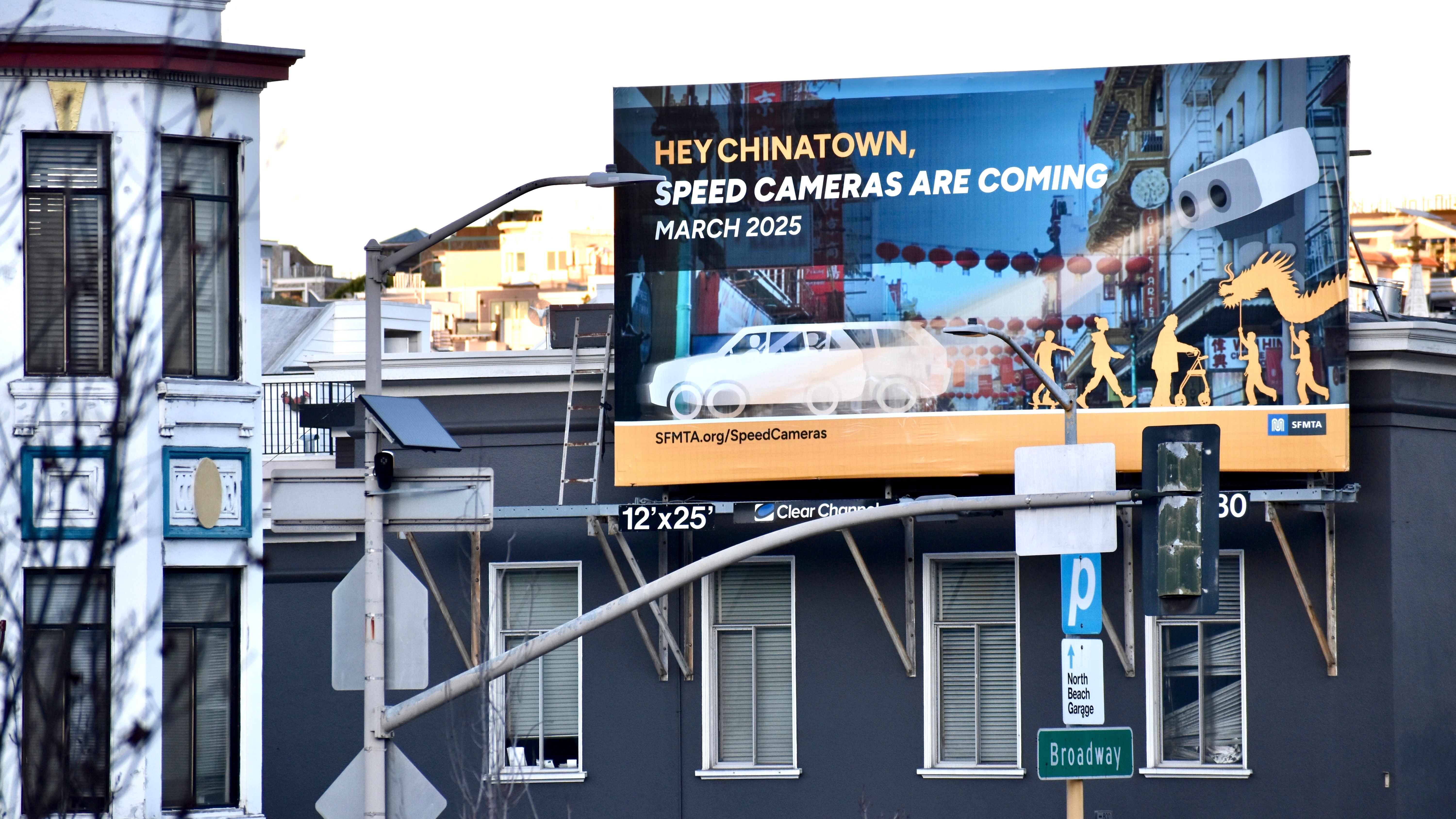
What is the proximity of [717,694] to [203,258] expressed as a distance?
1017 centimetres

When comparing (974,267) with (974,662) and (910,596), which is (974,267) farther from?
(974,662)

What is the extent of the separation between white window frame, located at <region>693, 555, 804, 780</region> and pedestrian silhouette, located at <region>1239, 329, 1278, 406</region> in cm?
612

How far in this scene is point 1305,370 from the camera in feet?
73.3

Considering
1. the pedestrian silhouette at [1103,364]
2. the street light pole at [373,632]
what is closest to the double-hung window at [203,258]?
the street light pole at [373,632]

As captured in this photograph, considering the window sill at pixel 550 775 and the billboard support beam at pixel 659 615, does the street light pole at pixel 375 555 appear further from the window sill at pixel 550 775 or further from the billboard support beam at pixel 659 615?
the window sill at pixel 550 775

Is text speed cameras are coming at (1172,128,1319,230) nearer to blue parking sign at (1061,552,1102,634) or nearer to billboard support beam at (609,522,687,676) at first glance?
billboard support beam at (609,522,687,676)

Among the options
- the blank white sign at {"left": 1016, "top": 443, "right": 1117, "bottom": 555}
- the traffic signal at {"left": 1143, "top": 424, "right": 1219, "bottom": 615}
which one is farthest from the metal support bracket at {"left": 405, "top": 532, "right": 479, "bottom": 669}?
the traffic signal at {"left": 1143, "top": 424, "right": 1219, "bottom": 615}

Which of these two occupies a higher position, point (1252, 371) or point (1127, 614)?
point (1252, 371)

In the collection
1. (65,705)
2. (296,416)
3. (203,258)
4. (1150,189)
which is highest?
(1150,189)

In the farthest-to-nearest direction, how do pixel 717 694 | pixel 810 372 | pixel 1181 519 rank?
pixel 717 694 → pixel 810 372 → pixel 1181 519

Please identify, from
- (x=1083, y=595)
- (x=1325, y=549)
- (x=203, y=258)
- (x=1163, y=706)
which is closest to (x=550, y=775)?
(x=1163, y=706)

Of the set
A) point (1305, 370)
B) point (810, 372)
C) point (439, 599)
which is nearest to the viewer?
point (1305, 370)

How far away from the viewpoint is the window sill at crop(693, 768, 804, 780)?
24.0 m

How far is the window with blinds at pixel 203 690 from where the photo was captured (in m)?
16.8
